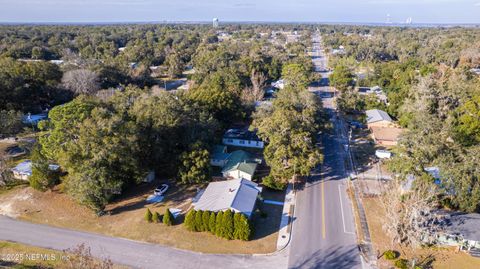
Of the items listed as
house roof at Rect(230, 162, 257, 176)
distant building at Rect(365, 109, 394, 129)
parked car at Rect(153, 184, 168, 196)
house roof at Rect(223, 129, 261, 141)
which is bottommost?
parked car at Rect(153, 184, 168, 196)

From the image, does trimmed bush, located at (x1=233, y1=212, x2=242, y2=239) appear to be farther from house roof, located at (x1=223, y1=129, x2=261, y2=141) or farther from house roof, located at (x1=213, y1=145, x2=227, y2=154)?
house roof, located at (x1=223, y1=129, x2=261, y2=141)

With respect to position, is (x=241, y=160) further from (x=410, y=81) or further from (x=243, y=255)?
(x=410, y=81)

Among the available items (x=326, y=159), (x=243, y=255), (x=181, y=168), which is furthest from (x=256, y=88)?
(x=243, y=255)

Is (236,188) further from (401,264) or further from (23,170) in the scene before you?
(23,170)

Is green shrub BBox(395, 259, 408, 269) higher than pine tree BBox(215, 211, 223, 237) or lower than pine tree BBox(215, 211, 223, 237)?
lower

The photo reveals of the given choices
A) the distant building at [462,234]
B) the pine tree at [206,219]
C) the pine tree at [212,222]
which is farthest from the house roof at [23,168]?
the distant building at [462,234]

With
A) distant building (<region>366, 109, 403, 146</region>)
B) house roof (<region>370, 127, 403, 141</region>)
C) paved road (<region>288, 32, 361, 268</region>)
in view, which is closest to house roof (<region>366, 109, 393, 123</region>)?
distant building (<region>366, 109, 403, 146</region>)


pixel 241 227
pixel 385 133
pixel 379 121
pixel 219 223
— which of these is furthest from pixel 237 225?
pixel 379 121
